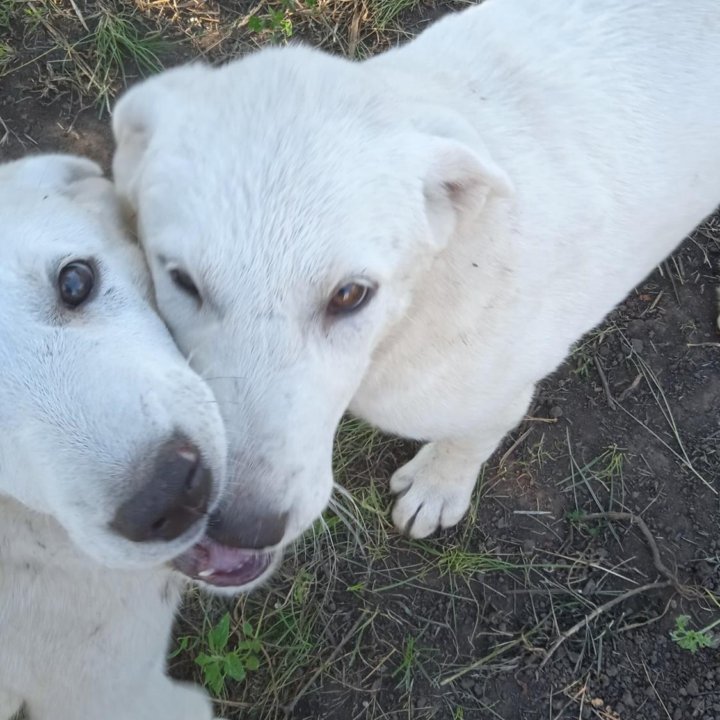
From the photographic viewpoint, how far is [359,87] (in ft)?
8.45

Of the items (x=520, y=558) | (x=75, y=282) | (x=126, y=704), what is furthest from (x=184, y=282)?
(x=520, y=558)

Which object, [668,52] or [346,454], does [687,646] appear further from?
[668,52]

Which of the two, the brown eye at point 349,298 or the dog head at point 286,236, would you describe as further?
the brown eye at point 349,298

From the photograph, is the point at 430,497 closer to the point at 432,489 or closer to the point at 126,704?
the point at 432,489

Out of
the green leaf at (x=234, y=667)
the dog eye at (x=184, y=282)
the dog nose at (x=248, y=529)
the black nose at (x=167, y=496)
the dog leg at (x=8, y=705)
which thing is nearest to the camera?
the black nose at (x=167, y=496)

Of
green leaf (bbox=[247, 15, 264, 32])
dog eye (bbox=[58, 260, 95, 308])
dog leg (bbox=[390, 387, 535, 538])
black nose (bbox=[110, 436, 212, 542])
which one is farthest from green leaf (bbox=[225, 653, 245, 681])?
green leaf (bbox=[247, 15, 264, 32])

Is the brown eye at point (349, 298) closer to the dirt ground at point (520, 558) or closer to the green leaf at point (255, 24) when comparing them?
the dirt ground at point (520, 558)

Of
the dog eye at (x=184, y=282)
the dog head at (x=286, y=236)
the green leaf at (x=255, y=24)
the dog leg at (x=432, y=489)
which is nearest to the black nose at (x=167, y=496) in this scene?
the dog head at (x=286, y=236)

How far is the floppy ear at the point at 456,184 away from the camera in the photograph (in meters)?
2.55

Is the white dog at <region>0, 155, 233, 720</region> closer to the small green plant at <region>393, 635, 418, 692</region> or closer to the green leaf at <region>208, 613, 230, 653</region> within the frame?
the green leaf at <region>208, 613, 230, 653</region>

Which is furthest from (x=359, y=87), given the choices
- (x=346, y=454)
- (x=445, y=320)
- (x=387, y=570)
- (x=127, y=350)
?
(x=387, y=570)

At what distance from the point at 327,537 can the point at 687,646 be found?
1.94 m

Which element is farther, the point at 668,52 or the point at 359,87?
the point at 668,52

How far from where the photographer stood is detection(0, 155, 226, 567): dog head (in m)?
2.14
